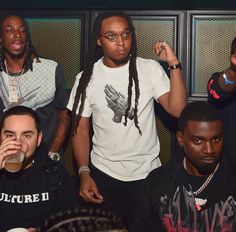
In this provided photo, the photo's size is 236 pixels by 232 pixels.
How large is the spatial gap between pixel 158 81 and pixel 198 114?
0.46m

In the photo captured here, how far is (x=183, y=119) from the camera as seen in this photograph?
2.49 meters

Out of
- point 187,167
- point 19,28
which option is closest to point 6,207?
point 187,167

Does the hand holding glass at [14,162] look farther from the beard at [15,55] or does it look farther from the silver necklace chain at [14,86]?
the beard at [15,55]

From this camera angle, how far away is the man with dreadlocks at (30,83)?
3030 mm

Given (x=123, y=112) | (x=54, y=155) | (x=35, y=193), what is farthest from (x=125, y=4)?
(x=35, y=193)

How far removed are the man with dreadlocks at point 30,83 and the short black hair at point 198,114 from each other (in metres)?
0.89

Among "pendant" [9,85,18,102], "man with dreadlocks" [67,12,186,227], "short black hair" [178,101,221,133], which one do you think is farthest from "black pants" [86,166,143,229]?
"pendant" [9,85,18,102]

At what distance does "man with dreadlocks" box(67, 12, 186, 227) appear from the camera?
2775mm

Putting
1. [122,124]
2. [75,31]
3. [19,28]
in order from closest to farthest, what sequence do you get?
[122,124] → [19,28] → [75,31]

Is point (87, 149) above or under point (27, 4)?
under

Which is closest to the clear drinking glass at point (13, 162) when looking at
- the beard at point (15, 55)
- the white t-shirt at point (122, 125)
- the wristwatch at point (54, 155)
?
the wristwatch at point (54, 155)

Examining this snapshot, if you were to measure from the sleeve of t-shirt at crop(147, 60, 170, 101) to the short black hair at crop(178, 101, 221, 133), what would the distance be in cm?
32

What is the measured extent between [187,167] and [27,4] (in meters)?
1.80

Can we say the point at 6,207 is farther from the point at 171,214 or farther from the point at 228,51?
the point at 228,51
